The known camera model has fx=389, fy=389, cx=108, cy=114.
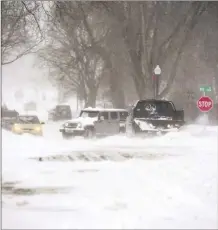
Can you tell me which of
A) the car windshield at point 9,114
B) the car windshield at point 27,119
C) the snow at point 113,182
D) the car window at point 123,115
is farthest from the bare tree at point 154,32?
the car windshield at point 9,114

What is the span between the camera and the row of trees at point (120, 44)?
224 inches

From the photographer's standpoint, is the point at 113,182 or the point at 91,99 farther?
the point at 91,99

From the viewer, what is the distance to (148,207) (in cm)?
A: 413

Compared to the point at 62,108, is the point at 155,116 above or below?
below

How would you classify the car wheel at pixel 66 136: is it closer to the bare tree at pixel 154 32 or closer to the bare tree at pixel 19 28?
the bare tree at pixel 154 32

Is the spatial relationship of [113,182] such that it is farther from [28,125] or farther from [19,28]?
[19,28]

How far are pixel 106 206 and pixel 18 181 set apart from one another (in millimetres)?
1157

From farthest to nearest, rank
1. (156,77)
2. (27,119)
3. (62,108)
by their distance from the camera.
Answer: (62,108) < (156,77) < (27,119)

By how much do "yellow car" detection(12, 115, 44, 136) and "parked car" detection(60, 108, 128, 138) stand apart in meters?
0.34

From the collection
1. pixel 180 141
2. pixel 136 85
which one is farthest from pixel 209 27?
pixel 180 141

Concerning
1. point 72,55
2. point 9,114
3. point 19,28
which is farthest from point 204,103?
point 19,28

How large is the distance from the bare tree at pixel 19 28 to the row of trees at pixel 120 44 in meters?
0.01

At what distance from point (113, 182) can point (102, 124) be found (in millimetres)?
1591

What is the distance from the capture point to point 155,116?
A: 5445mm
